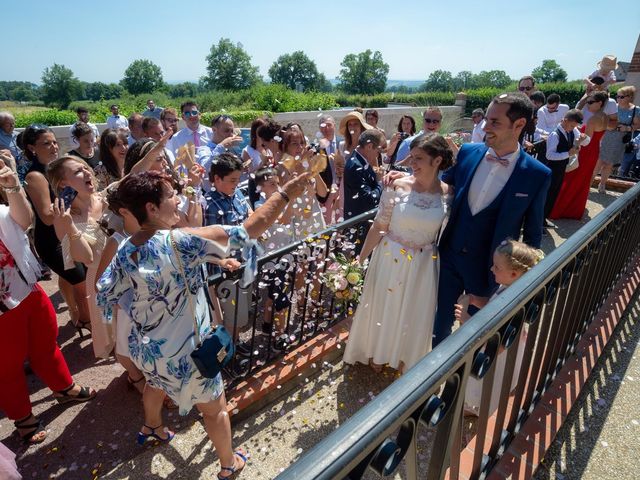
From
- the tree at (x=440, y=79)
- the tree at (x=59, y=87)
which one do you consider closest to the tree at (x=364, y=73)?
the tree at (x=440, y=79)

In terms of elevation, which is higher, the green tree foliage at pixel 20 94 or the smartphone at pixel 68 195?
the smartphone at pixel 68 195

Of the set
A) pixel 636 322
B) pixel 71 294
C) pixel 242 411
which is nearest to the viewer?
pixel 242 411

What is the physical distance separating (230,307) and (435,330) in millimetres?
1763

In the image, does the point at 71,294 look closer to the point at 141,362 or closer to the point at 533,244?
the point at 141,362

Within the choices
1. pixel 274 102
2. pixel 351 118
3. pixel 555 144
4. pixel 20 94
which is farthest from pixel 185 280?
pixel 20 94

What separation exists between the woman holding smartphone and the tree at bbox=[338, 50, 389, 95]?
120801 millimetres

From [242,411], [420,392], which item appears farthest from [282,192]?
[242,411]

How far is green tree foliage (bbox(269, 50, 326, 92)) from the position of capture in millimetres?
133250

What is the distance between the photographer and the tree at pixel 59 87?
89.3 metres

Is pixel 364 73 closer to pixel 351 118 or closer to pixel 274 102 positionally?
pixel 274 102

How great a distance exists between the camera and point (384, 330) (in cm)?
336

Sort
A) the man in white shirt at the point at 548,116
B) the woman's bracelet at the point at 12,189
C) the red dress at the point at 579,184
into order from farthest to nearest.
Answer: the man in white shirt at the point at 548,116 < the red dress at the point at 579,184 < the woman's bracelet at the point at 12,189

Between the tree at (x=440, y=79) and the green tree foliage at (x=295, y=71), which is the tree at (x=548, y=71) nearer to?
the tree at (x=440, y=79)

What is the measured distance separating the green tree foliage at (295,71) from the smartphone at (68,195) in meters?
138
